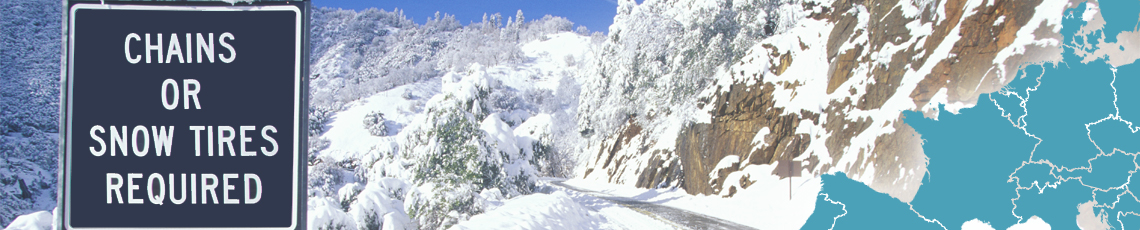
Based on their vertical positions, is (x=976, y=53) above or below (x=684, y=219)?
above

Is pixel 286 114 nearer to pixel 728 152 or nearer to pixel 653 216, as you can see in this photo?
pixel 653 216

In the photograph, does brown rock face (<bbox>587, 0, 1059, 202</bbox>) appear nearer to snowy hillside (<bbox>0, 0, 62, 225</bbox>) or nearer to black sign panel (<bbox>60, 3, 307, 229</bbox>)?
black sign panel (<bbox>60, 3, 307, 229</bbox>)

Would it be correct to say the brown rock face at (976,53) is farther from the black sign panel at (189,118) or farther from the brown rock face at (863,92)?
the black sign panel at (189,118)

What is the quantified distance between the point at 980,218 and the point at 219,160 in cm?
797

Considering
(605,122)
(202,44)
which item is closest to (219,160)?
(202,44)

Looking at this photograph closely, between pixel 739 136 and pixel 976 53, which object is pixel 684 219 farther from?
pixel 976 53

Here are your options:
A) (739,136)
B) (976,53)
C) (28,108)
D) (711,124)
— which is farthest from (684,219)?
(28,108)

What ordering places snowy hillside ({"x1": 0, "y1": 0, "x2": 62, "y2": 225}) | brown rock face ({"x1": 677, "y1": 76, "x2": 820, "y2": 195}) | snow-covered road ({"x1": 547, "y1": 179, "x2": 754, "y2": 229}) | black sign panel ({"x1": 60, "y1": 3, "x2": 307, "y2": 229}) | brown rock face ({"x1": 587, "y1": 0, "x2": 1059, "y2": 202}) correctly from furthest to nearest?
snowy hillside ({"x1": 0, "y1": 0, "x2": 62, "y2": 225}) < brown rock face ({"x1": 677, "y1": 76, "x2": 820, "y2": 195}) < snow-covered road ({"x1": 547, "y1": 179, "x2": 754, "y2": 229}) < brown rock face ({"x1": 587, "y1": 0, "x2": 1059, "y2": 202}) < black sign panel ({"x1": 60, "y1": 3, "x2": 307, "y2": 229})

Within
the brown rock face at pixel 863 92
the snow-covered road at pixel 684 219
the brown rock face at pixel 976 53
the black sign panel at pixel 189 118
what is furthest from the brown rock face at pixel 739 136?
the black sign panel at pixel 189 118

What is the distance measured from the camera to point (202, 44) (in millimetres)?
2004

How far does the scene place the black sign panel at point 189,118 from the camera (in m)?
1.97

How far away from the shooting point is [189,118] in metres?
2.02

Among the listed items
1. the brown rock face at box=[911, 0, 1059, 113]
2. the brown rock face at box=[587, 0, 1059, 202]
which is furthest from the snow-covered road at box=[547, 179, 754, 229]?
the brown rock face at box=[911, 0, 1059, 113]

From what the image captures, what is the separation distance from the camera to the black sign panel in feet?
6.47
